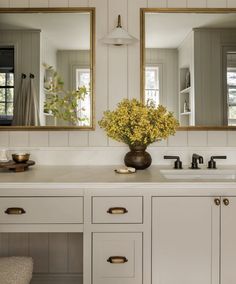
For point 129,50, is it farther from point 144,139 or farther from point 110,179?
point 110,179

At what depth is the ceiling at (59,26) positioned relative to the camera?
2332 millimetres

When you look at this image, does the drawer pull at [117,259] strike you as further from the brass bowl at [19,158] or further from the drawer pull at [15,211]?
the brass bowl at [19,158]

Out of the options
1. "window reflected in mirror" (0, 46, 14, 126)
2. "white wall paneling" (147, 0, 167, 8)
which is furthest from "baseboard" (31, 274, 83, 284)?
"white wall paneling" (147, 0, 167, 8)

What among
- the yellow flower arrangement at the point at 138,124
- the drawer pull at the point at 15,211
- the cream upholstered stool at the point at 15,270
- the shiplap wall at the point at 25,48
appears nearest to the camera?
the cream upholstered stool at the point at 15,270

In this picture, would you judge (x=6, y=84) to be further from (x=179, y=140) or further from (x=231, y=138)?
(x=231, y=138)

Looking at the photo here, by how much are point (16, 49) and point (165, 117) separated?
116 cm

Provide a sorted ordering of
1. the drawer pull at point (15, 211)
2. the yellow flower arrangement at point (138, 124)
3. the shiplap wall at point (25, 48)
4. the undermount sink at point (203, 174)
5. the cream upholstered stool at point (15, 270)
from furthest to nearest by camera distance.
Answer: the shiplap wall at point (25, 48)
the undermount sink at point (203, 174)
the yellow flower arrangement at point (138, 124)
the drawer pull at point (15, 211)
the cream upholstered stool at point (15, 270)

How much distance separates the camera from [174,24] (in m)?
2.35

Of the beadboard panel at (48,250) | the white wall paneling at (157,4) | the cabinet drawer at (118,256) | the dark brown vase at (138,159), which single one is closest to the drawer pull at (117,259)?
the cabinet drawer at (118,256)

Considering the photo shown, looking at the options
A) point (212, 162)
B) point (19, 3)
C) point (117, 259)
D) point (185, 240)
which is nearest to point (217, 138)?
point (212, 162)

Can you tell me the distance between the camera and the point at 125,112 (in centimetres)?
205

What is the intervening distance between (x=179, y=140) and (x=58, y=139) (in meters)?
0.87

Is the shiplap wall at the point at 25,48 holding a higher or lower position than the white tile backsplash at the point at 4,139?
higher

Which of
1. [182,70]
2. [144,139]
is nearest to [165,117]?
[144,139]
